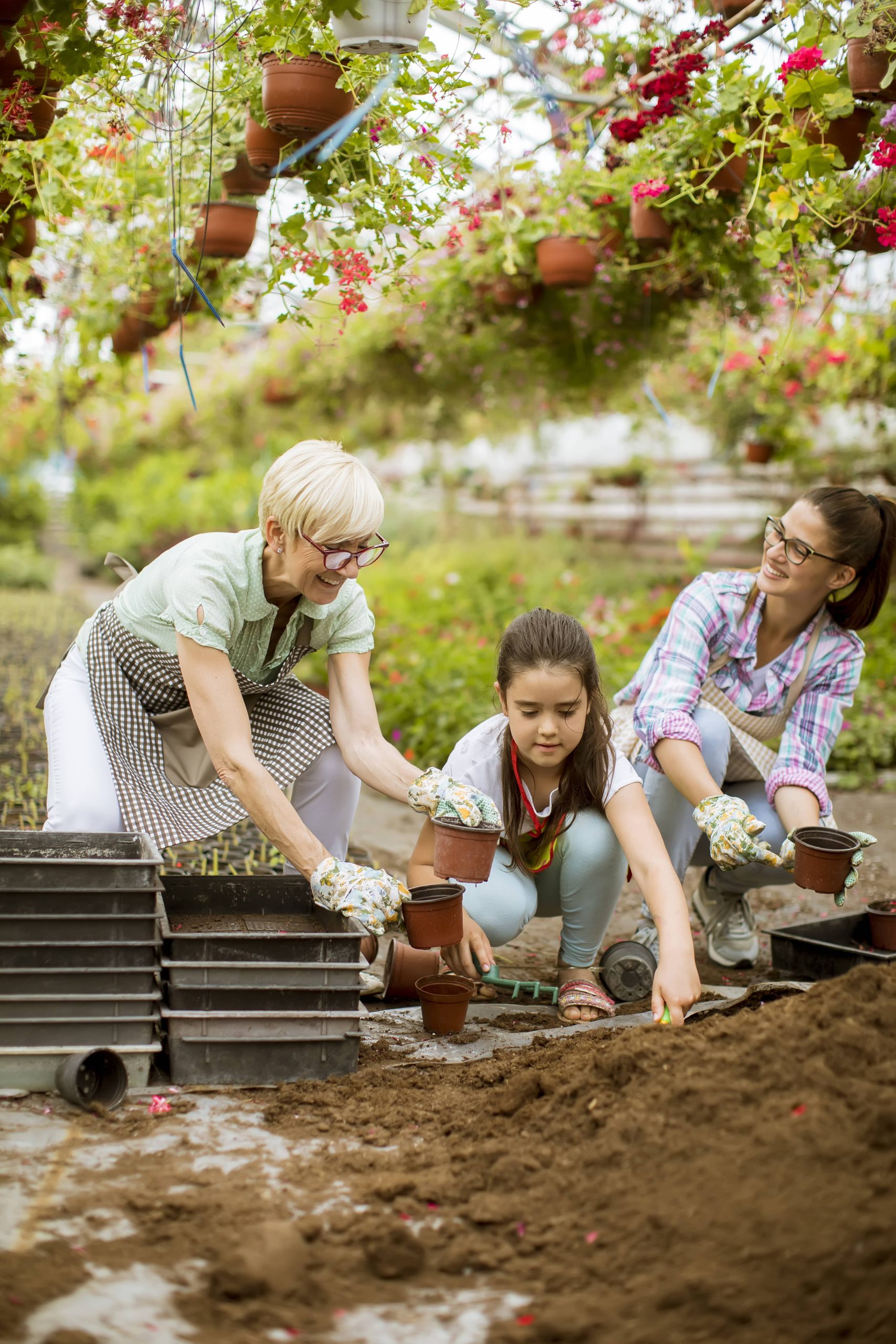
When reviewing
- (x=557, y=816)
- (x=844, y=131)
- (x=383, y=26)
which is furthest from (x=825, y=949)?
(x=383, y=26)

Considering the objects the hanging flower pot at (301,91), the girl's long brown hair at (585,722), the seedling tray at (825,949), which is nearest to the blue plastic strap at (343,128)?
the hanging flower pot at (301,91)

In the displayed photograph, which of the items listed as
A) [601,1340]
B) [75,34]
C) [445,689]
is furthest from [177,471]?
[601,1340]

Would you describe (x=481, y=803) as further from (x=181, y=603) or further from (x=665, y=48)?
(x=665, y=48)

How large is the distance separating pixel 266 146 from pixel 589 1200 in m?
2.49

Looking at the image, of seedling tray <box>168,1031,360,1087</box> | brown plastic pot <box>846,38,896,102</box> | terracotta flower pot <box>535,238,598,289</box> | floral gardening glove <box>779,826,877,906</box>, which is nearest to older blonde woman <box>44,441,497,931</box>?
seedling tray <box>168,1031,360,1087</box>

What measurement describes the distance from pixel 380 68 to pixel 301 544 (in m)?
1.22

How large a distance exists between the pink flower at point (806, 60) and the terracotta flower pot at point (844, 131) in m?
0.14

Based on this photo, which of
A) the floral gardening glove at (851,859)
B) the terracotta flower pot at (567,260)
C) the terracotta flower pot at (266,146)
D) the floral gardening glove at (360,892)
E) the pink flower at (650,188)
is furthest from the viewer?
the terracotta flower pot at (567,260)

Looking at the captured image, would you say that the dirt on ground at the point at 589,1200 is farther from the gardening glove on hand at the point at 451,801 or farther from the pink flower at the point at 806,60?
the pink flower at the point at 806,60

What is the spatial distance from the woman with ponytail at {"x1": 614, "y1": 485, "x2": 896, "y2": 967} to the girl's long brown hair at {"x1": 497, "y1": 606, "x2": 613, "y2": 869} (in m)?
0.25

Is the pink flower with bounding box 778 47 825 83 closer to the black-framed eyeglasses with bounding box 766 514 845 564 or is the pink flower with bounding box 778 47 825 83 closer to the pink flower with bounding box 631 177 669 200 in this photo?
the pink flower with bounding box 631 177 669 200

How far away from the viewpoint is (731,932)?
2.95 metres

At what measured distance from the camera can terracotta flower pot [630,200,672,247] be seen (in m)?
3.52

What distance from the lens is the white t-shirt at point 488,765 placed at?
2.48 m
